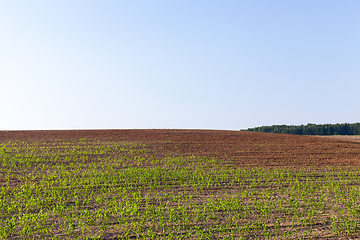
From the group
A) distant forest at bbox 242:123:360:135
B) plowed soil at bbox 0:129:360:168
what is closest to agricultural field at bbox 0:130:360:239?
plowed soil at bbox 0:129:360:168

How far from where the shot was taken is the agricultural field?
759 centimetres

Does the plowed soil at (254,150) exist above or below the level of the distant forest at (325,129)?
below

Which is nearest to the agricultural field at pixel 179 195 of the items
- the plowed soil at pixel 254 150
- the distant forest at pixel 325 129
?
the plowed soil at pixel 254 150

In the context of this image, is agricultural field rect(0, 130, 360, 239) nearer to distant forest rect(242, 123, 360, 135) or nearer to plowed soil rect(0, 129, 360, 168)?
plowed soil rect(0, 129, 360, 168)

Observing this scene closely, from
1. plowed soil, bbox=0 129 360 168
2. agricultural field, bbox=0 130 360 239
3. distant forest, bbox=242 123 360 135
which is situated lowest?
agricultural field, bbox=0 130 360 239

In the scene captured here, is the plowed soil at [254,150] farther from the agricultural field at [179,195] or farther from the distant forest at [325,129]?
the distant forest at [325,129]

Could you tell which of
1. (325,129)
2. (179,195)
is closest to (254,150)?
(179,195)

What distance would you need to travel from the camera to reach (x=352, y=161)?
1877 cm

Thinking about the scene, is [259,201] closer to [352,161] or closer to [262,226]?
[262,226]

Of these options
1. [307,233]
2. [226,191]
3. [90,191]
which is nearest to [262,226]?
[307,233]

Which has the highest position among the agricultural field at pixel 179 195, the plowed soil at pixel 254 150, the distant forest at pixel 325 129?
the distant forest at pixel 325 129

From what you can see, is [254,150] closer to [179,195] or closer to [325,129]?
[179,195]

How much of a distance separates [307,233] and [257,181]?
5748 mm

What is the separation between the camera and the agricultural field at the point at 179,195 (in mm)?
7586
